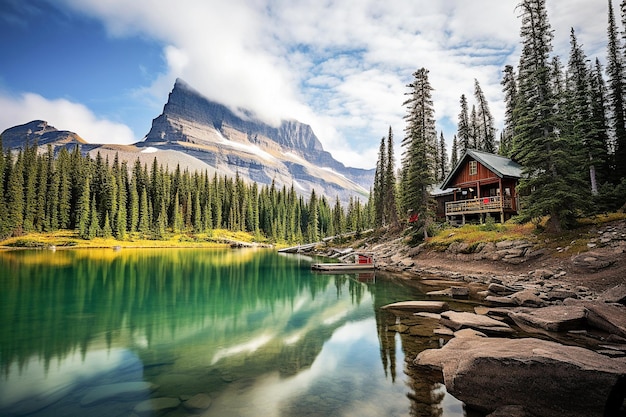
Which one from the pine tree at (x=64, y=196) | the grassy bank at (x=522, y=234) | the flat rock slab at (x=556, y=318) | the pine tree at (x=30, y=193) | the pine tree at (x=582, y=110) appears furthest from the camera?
the pine tree at (x=64, y=196)

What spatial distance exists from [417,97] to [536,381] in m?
39.4

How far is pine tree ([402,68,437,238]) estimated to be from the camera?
38.3 m

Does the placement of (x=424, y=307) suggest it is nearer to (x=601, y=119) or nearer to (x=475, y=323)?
(x=475, y=323)

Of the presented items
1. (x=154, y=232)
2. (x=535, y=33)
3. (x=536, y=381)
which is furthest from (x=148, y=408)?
(x=154, y=232)

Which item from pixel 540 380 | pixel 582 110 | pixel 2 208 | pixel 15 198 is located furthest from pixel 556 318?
pixel 15 198

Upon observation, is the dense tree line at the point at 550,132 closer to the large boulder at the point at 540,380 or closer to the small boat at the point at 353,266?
the small boat at the point at 353,266

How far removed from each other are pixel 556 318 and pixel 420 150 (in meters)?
27.4

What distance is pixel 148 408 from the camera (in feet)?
27.8

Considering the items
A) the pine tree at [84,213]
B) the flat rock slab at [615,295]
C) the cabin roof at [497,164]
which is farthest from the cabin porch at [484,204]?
the pine tree at [84,213]

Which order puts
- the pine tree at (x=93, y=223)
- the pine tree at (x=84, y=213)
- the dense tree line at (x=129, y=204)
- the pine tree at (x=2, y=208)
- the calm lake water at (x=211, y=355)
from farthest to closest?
the pine tree at (x=93, y=223) < the pine tree at (x=84, y=213) < the dense tree line at (x=129, y=204) < the pine tree at (x=2, y=208) < the calm lake water at (x=211, y=355)

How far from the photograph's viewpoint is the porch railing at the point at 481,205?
35.8 meters

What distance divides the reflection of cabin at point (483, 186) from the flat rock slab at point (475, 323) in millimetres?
23446

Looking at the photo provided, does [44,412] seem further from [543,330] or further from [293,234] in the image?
[293,234]

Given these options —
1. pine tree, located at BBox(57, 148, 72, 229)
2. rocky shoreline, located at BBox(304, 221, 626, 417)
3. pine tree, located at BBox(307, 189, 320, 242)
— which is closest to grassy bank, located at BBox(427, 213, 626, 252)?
rocky shoreline, located at BBox(304, 221, 626, 417)
